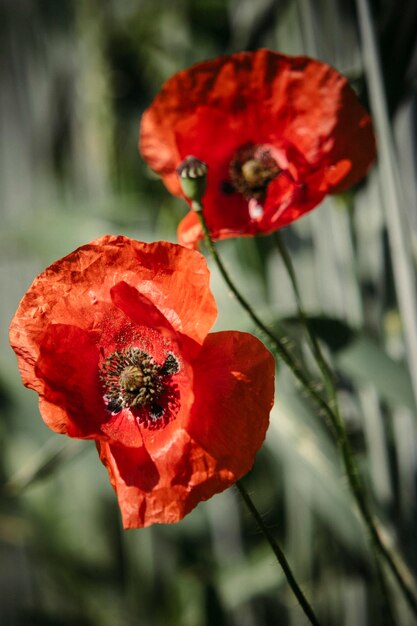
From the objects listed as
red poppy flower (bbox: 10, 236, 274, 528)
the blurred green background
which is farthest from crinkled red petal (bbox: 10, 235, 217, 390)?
the blurred green background

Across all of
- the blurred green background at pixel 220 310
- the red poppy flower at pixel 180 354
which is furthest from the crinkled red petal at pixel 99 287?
the blurred green background at pixel 220 310

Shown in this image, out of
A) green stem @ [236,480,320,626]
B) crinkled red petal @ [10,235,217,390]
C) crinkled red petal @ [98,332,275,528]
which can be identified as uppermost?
crinkled red petal @ [10,235,217,390]

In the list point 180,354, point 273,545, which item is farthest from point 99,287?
point 273,545

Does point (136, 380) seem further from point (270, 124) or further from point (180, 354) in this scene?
point (270, 124)

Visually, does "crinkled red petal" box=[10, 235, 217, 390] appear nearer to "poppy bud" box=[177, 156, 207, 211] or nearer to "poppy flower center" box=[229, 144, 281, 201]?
"poppy bud" box=[177, 156, 207, 211]

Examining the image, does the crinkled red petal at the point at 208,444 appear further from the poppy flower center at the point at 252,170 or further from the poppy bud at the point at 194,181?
the poppy flower center at the point at 252,170
